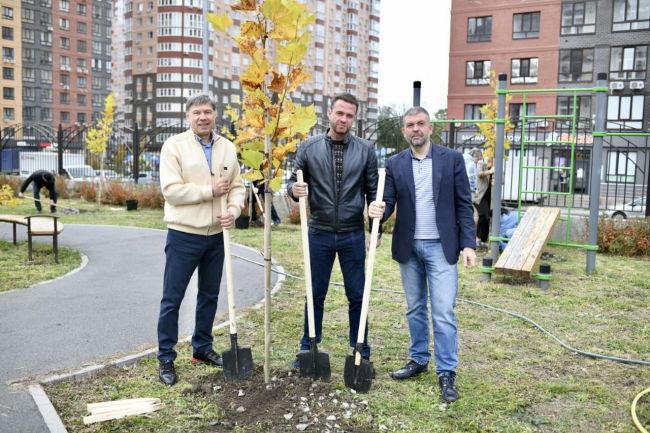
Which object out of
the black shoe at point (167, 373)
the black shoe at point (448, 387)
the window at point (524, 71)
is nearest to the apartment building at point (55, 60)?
the window at point (524, 71)

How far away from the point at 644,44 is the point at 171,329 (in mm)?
40761

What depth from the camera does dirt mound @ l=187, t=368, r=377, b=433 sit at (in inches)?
150

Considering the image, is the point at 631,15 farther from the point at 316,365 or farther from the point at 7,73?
the point at 7,73

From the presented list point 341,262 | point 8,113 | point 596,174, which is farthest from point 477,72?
point 8,113

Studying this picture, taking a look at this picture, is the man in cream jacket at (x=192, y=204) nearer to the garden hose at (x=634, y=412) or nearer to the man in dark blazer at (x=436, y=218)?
the man in dark blazer at (x=436, y=218)

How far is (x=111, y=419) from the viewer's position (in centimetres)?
388

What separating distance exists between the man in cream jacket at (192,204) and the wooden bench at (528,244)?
16.3 feet

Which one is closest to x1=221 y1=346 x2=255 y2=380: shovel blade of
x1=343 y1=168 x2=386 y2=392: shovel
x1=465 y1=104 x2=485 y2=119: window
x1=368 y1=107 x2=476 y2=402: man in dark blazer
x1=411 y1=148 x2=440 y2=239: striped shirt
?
x1=343 y1=168 x2=386 y2=392: shovel

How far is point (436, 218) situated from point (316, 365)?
1404 millimetres

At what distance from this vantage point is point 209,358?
16.2 feet

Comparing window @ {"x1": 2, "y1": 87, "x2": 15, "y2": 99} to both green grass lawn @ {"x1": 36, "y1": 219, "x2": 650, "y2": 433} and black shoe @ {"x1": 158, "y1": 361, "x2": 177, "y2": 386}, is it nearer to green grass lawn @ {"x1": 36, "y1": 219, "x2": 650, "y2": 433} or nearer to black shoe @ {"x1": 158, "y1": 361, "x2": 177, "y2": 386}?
green grass lawn @ {"x1": 36, "y1": 219, "x2": 650, "y2": 433}

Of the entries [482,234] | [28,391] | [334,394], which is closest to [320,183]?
[334,394]

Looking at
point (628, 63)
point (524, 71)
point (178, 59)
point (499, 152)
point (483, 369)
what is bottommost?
point (483, 369)

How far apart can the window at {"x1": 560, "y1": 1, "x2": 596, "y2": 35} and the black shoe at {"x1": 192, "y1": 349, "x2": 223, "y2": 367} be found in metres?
40.5
